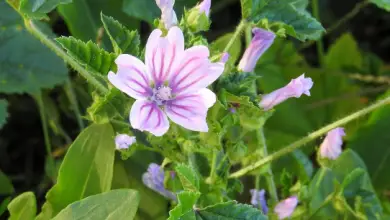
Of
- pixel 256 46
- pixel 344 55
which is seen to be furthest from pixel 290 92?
pixel 344 55

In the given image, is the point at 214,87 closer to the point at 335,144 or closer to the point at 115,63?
the point at 115,63

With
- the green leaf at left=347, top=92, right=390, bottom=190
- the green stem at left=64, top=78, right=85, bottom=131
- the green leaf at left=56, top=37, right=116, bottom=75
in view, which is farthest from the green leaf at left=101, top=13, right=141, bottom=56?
the green leaf at left=347, top=92, right=390, bottom=190

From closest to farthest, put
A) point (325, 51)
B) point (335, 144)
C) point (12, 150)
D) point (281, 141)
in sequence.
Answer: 1. point (335, 144)
2. point (281, 141)
3. point (12, 150)
4. point (325, 51)

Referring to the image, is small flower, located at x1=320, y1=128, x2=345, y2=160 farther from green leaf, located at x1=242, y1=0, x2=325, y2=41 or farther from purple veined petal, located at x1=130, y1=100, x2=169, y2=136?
purple veined petal, located at x1=130, y1=100, x2=169, y2=136

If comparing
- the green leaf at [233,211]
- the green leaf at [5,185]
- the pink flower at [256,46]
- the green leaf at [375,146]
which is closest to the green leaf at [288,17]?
the pink flower at [256,46]

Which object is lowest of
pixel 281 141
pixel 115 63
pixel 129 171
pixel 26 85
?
pixel 281 141

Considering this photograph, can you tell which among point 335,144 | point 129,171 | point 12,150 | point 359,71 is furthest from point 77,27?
point 359,71

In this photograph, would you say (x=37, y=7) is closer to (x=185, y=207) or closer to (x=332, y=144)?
(x=185, y=207)
